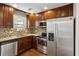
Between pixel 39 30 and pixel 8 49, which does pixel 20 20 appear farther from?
pixel 8 49

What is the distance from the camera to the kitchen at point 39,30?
299cm

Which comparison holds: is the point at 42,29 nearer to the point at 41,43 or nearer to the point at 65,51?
the point at 41,43

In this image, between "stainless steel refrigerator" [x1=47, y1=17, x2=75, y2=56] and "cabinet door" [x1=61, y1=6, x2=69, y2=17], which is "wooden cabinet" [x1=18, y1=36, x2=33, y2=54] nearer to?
"stainless steel refrigerator" [x1=47, y1=17, x2=75, y2=56]

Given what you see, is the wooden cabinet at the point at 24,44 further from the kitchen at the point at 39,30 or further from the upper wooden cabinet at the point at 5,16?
the upper wooden cabinet at the point at 5,16

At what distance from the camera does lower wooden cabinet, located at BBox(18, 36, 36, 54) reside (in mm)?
4466

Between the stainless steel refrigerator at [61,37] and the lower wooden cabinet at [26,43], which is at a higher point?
the stainless steel refrigerator at [61,37]

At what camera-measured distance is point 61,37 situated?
3121 millimetres

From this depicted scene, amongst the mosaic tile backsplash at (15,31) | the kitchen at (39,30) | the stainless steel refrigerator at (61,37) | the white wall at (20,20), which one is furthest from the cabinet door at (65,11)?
the white wall at (20,20)

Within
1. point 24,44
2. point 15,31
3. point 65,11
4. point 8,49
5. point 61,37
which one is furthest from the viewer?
point 15,31

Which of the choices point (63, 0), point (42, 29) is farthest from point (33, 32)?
point (63, 0)

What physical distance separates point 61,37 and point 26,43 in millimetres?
2400

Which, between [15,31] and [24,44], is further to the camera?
[15,31]

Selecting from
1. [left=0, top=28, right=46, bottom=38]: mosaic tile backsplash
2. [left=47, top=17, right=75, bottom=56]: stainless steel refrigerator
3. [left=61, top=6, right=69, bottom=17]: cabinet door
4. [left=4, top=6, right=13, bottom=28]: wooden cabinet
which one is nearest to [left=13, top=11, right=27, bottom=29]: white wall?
[left=0, top=28, right=46, bottom=38]: mosaic tile backsplash

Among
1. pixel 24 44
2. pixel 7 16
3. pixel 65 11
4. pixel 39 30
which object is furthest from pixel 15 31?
pixel 65 11
